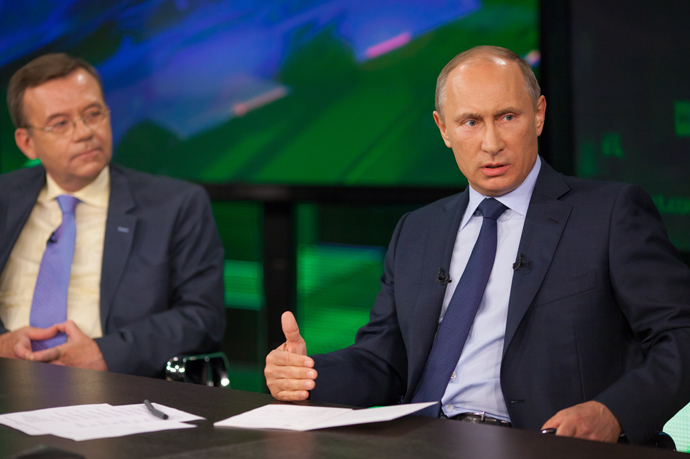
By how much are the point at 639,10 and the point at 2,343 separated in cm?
250

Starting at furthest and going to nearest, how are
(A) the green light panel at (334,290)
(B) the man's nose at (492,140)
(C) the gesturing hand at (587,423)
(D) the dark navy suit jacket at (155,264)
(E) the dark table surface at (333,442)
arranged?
(A) the green light panel at (334,290), (D) the dark navy suit jacket at (155,264), (B) the man's nose at (492,140), (C) the gesturing hand at (587,423), (E) the dark table surface at (333,442)

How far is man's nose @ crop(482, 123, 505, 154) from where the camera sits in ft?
6.09

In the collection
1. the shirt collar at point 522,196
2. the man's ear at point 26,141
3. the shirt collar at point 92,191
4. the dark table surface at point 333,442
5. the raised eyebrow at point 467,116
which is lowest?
the dark table surface at point 333,442

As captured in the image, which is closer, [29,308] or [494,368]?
[494,368]

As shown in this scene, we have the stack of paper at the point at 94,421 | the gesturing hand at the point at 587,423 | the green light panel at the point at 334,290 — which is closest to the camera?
the stack of paper at the point at 94,421

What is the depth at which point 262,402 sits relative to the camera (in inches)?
58.8

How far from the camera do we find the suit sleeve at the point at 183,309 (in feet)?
7.78

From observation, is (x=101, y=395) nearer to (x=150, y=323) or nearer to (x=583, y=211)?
(x=150, y=323)

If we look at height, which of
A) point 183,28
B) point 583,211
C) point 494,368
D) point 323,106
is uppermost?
point 183,28

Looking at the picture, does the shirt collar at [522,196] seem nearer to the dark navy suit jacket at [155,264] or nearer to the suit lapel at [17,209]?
the dark navy suit jacket at [155,264]

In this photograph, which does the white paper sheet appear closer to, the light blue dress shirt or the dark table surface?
the dark table surface

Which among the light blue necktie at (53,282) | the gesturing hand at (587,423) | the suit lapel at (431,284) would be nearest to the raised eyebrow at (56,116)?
the light blue necktie at (53,282)

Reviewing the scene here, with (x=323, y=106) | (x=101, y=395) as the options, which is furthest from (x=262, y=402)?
(x=323, y=106)

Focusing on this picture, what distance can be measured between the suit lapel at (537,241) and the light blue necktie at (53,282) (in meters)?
1.59
